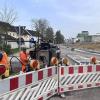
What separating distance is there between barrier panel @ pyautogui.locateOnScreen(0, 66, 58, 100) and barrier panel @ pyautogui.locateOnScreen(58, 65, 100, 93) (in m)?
0.62

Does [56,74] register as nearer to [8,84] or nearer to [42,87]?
[42,87]

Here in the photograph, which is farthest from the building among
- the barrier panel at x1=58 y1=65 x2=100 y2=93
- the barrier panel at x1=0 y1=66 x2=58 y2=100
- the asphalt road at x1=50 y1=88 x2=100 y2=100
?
the barrier panel at x1=0 y1=66 x2=58 y2=100

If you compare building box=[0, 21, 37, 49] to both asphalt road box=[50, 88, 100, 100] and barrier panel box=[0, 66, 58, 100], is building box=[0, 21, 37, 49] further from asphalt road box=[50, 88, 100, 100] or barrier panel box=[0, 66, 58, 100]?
barrier panel box=[0, 66, 58, 100]

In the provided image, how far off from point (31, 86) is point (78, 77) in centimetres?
461

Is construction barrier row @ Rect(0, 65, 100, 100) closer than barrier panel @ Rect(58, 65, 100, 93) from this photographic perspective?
Yes

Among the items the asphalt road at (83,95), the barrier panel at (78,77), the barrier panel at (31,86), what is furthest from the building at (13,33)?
the barrier panel at (31,86)

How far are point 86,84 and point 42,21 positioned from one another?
114 m

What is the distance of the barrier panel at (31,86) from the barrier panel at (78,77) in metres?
0.62

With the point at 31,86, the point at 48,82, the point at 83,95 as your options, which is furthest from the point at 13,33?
the point at 31,86

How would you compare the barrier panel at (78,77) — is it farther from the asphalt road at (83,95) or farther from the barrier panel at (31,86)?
the barrier panel at (31,86)

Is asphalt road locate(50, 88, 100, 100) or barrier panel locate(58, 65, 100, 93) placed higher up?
barrier panel locate(58, 65, 100, 93)

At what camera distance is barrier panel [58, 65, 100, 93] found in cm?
1397

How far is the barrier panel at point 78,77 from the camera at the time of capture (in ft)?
45.8

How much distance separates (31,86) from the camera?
1031 centimetres
